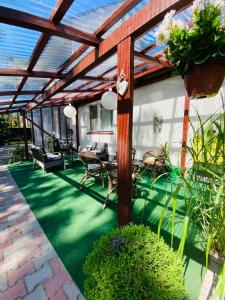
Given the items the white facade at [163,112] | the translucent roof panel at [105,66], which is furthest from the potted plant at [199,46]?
the white facade at [163,112]

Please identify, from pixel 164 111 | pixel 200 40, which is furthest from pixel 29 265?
pixel 164 111

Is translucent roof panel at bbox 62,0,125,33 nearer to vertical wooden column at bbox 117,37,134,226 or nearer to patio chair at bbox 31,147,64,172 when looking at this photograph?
vertical wooden column at bbox 117,37,134,226

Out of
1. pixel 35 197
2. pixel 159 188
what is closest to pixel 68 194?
pixel 35 197

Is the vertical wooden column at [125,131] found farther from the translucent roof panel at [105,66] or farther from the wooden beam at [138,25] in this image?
the translucent roof panel at [105,66]

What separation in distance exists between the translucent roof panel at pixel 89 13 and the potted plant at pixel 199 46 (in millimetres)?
921

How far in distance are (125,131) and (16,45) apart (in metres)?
1.79

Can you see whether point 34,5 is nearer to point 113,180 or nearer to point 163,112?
point 113,180

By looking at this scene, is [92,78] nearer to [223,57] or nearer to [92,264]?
[223,57]

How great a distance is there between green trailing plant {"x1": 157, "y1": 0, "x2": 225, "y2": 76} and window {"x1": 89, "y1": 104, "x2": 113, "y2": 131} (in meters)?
5.36

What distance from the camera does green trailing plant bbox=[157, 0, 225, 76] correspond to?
2.68 ft

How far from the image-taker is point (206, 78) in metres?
0.95

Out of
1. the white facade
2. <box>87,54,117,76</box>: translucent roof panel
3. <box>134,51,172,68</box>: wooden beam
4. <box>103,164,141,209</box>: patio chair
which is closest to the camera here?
<box>134,51,172,68</box>: wooden beam

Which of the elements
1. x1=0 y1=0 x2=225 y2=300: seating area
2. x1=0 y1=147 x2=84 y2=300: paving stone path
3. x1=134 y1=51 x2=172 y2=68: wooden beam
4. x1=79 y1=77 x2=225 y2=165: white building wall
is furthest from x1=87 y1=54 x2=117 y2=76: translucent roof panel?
x1=0 y1=147 x2=84 y2=300: paving stone path

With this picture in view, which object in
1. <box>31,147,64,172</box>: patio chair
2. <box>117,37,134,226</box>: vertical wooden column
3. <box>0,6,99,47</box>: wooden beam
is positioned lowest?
<box>31,147,64,172</box>: patio chair
